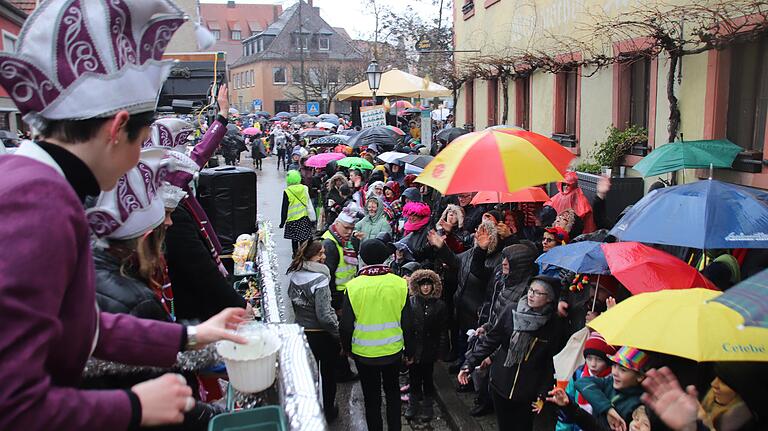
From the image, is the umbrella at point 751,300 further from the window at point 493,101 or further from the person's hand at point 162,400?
the window at point 493,101

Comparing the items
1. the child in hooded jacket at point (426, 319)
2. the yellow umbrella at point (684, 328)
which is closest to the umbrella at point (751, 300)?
the yellow umbrella at point (684, 328)

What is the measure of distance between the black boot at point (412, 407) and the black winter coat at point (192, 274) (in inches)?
131

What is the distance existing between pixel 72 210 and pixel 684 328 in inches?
99.2

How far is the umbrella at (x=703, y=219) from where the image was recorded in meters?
4.21

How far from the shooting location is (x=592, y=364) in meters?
4.02

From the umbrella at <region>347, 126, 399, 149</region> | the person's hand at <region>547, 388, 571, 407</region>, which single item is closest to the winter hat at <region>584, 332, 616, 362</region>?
the person's hand at <region>547, 388, 571, 407</region>

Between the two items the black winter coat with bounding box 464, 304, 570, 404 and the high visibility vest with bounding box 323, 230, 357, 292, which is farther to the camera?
the high visibility vest with bounding box 323, 230, 357, 292

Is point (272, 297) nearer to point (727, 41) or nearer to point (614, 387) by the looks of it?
point (614, 387)

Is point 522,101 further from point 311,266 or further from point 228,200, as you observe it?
point 311,266

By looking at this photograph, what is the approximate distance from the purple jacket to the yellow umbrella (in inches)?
85.0

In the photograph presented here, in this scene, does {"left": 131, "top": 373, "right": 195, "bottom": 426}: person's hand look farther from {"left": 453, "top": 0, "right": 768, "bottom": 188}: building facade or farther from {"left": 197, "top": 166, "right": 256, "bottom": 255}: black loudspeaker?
{"left": 453, "top": 0, "right": 768, "bottom": 188}: building facade

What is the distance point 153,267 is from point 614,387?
8.41ft

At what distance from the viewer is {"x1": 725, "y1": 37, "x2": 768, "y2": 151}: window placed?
755cm

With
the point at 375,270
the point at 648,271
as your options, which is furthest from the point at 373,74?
the point at 648,271
